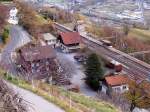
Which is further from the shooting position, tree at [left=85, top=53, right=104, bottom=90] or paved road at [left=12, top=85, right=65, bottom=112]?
tree at [left=85, top=53, right=104, bottom=90]

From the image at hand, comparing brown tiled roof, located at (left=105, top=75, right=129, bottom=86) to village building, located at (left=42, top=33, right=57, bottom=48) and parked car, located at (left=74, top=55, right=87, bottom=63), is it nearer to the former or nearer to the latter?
parked car, located at (left=74, top=55, right=87, bottom=63)

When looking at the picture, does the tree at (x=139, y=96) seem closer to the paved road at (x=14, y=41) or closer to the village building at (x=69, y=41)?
the paved road at (x=14, y=41)

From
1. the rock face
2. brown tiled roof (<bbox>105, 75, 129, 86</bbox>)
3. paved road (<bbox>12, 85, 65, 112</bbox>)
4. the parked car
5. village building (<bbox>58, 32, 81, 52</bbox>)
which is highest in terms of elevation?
the rock face

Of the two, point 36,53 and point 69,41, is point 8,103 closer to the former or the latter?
point 36,53

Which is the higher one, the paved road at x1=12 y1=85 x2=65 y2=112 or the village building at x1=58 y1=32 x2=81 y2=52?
the paved road at x1=12 y1=85 x2=65 y2=112

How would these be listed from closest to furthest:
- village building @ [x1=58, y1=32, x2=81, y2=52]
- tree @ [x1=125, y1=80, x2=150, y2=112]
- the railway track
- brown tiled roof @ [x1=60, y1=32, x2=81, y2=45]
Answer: tree @ [x1=125, y1=80, x2=150, y2=112] → the railway track → village building @ [x1=58, y1=32, x2=81, y2=52] → brown tiled roof @ [x1=60, y1=32, x2=81, y2=45]

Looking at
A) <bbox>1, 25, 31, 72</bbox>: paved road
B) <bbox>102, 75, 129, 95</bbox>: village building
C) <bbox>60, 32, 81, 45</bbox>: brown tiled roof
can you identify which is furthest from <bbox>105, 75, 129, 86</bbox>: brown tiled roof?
<bbox>60, 32, 81, 45</bbox>: brown tiled roof

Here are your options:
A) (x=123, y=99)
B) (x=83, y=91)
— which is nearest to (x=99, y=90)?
(x=83, y=91)
